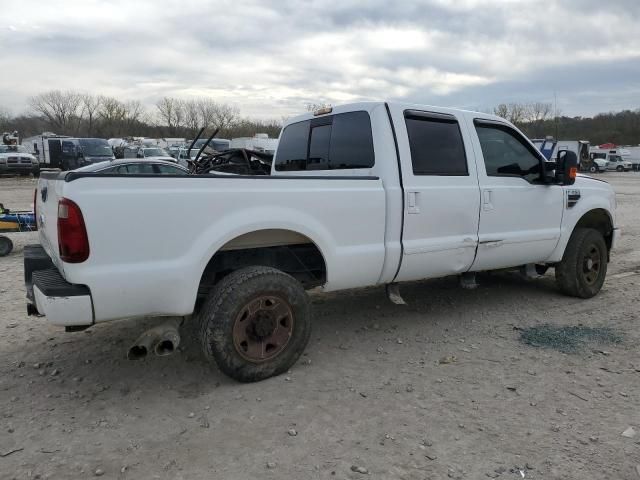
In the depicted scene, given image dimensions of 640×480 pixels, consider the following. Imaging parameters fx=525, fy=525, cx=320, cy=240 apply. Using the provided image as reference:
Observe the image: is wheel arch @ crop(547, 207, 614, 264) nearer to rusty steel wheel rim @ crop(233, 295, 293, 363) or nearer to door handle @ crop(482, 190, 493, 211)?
door handle @ crop(482, 190, 493, 211)

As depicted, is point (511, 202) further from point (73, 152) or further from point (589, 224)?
point (73, 152)

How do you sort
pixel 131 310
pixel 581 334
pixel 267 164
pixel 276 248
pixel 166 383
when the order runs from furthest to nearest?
pixel 267 164 < pixel 581 334 < pixel 276 248 < pixel 166 383 < pixel 131 310

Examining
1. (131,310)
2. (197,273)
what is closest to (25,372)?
(131,310)

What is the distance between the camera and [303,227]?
3.74 metres

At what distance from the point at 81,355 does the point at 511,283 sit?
196 inches

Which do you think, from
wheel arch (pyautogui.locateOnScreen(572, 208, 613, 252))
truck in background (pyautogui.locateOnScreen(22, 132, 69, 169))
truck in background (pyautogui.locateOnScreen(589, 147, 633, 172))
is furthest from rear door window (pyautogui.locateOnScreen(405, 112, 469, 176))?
truck in background (pyautogui.locateOnScreen(589, 147, 633, 172))

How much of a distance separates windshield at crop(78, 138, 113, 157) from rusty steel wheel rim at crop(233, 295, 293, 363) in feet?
95.0

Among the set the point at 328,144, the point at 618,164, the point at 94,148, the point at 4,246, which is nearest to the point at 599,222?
the point at 328,144

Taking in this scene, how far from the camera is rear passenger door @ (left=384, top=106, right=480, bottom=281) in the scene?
169 inches

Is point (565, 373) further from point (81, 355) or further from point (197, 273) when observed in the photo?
point (81, 355)

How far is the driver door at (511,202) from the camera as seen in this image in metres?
4.84

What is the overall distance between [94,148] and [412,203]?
2948 centimetres

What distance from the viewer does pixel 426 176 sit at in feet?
14.4

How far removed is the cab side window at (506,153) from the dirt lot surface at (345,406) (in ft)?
4.79
